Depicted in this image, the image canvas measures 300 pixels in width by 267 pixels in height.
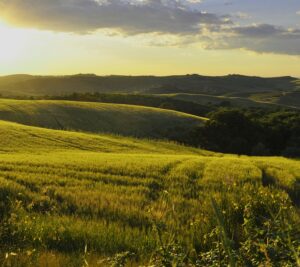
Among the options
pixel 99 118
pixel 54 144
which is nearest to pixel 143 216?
pixel 54 144

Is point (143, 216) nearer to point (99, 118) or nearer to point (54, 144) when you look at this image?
point (54, 144)

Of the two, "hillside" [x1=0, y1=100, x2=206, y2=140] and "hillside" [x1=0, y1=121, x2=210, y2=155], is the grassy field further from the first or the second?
"hillside" [x1=0, y1=100, x2=206, y2=140]

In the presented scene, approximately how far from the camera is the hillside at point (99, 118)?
6562cm

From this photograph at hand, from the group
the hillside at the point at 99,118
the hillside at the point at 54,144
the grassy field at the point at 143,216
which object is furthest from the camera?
the hillside at the point at 99,118

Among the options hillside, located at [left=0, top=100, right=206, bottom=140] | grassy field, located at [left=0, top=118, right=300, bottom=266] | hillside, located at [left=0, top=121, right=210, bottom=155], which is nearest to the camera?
grassy field, located at [left=0, top=118, right=300, bottom=266]

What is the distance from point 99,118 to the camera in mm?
72250

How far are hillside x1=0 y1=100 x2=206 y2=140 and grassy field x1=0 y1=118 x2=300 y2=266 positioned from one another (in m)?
39.9

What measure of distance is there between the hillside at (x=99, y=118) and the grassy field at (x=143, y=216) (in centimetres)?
3985

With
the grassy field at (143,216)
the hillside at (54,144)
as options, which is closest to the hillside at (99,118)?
the hillside at (54,144)

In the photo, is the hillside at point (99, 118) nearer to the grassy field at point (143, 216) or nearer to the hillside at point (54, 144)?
the hillside at point (54, 144)

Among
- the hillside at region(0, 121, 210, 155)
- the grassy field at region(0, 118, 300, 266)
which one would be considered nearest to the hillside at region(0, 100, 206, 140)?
the hillside at region(0, 121, 210, 155)

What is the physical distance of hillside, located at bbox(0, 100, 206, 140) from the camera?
65625 millimetres

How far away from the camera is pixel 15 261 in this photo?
6.37 meters

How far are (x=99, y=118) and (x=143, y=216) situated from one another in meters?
60.1
